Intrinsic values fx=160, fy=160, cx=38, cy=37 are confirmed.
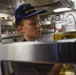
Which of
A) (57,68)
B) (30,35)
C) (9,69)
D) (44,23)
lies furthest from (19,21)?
(44,23)

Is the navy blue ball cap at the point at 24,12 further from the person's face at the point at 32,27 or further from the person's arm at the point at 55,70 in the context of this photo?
the person's arm at the point at 55,70

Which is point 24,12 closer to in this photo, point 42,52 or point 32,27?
point 32,27

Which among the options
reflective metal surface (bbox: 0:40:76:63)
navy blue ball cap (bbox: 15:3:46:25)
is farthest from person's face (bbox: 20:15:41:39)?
reflective metal surface (bbox: 0:40:76:63)

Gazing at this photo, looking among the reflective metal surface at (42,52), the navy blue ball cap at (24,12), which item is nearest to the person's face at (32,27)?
the navy blue ball cap at (24,12)

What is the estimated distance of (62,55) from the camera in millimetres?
359

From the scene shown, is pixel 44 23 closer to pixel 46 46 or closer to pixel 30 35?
pixel 30 35

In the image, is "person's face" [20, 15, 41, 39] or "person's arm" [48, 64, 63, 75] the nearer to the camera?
"person's arm" [48, 64, 63, 75]

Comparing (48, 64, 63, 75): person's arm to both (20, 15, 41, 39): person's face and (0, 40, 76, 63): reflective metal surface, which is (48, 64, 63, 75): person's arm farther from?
(20, 15, 41, 39): person's face

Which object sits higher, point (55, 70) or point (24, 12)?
point (24, 12)

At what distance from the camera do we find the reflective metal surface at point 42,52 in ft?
1.15

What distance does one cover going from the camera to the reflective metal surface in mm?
352

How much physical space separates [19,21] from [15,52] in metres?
0.71

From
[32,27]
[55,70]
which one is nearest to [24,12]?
[32,27]

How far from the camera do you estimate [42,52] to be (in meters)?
0.39
